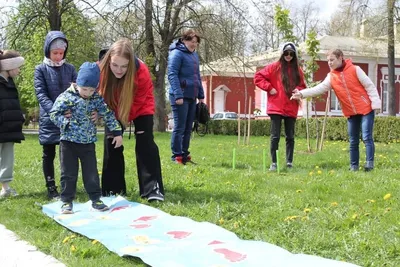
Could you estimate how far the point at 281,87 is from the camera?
7.13 meters

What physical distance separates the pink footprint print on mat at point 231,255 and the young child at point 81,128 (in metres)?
1.72

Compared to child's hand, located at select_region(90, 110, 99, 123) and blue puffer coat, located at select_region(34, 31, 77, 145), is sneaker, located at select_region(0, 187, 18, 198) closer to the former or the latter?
blue puffer coat, located at select_region(34, 31, 77, 145)

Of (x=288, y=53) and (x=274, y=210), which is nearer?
(x=274, y=210)

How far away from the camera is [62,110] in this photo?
179 inches

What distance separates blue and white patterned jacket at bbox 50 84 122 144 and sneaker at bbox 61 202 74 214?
0.60 m

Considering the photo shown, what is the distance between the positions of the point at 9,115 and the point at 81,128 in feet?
4.21

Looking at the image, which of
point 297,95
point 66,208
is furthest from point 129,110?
point 297,95

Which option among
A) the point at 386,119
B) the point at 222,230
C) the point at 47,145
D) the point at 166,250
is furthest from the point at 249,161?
the point at 386,119

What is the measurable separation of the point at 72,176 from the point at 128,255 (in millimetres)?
1739

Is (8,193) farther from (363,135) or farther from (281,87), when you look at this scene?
(363,135)

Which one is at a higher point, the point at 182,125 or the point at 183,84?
the point at 183,84

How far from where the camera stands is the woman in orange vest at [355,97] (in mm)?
6836

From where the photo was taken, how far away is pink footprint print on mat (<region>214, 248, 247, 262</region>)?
3.13 meters

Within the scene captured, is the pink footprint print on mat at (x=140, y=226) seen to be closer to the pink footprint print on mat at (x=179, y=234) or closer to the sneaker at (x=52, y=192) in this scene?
the pink footprint print on mat at (x=179, y=234)
